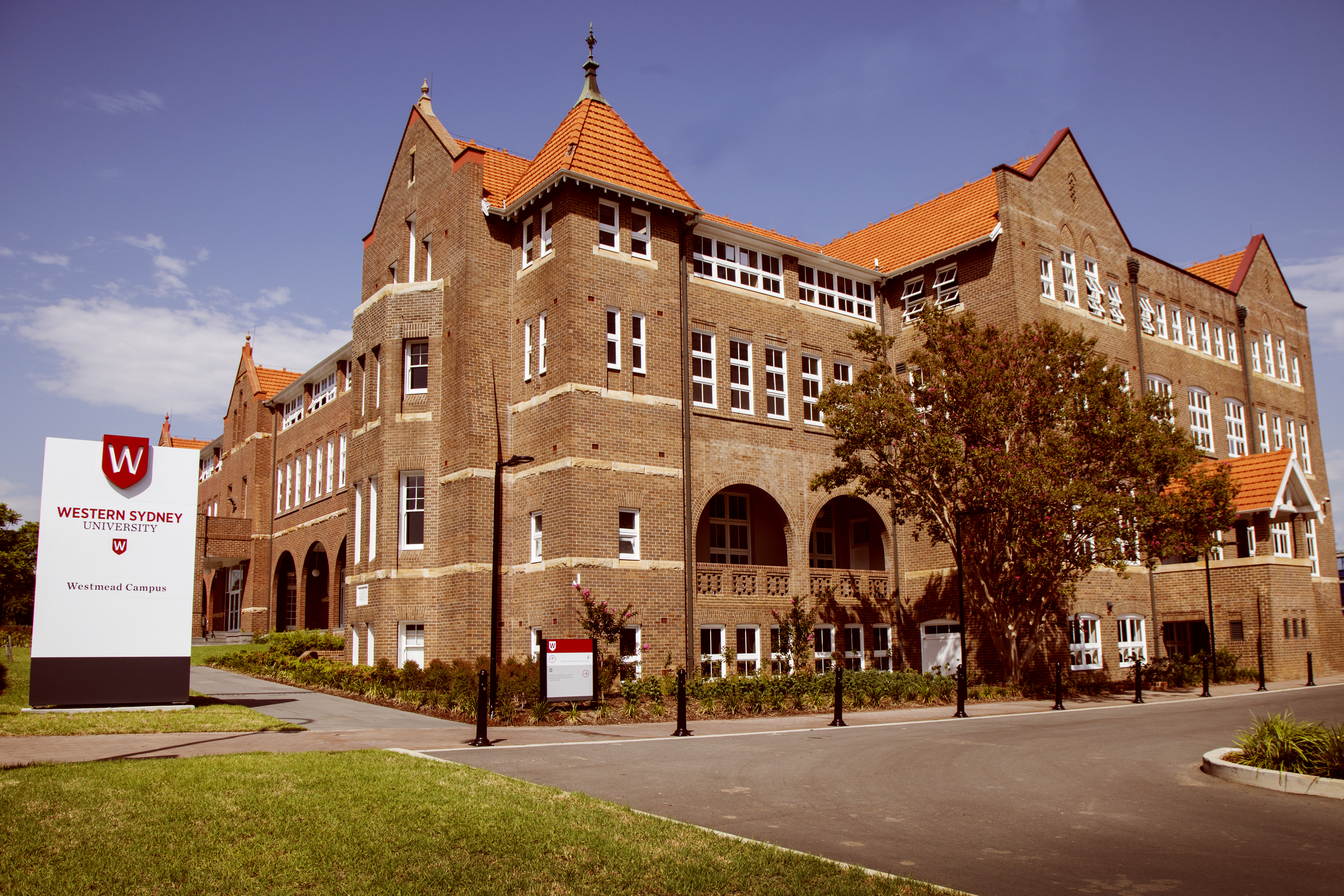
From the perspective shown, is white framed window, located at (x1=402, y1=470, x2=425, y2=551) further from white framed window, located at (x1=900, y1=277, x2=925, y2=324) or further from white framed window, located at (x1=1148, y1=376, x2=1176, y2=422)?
white framed window, located at (x1=1148, y1=376, x2=1176, y2=422)

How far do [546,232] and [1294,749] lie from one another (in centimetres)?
2040

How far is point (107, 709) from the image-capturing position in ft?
57.8

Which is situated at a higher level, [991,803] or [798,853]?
[798,853]

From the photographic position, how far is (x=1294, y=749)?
11.3 metres

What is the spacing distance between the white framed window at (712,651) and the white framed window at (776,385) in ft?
21.7

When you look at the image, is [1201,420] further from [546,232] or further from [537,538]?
[537,538]

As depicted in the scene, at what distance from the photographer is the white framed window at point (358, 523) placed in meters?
28.8

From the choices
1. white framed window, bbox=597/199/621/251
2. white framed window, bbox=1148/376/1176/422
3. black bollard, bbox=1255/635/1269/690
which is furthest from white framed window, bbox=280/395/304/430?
black bollard, bbox=1255/635/1269/690

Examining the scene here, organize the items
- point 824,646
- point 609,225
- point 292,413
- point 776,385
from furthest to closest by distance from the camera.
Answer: point 292,413, point 776,385, point 824,646, point 609,225

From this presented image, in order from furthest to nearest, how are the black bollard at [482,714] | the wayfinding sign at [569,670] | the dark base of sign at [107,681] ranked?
the wayfinding sign at [569,670] → the dark base of sign at [107,681] → the black bollard at [482,714]

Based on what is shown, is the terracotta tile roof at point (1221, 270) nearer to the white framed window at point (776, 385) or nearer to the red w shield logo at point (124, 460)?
the white framed window at point (776, 385)

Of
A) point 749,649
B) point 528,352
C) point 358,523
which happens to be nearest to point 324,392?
point 358,523

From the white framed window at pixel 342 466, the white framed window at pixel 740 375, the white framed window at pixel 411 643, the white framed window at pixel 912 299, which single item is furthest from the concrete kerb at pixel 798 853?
the white framed window at pixel 342 466

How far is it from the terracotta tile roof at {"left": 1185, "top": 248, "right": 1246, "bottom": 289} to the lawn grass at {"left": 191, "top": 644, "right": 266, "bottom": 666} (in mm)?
41071
